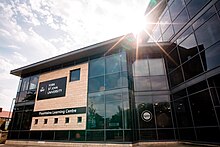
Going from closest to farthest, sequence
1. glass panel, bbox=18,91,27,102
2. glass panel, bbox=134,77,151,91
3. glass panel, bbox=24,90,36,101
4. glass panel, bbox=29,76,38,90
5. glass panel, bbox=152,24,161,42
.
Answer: glass panel, bbox=134,77,151,91 < glass panel, bbox=152,24,161,42 < glass panel, bbox=24,90,36,101 < glass panel, bbox=29,76,38,90 < glass panel, bbox=18,91,27,102

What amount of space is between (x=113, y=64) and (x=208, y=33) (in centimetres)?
776

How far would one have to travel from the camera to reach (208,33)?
9820mm

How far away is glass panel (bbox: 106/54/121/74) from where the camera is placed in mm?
13597

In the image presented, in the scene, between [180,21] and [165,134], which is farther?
[180,21]

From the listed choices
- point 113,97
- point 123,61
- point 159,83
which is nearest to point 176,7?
point 123,61

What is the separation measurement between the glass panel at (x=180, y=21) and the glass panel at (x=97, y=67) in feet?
24.5

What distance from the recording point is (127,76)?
1291 cm

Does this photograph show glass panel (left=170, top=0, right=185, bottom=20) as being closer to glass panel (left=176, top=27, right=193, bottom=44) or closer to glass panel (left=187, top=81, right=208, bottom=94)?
glass panel (left=176, top=27, right=193, bottom=44)

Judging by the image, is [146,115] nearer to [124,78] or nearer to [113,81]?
[124,78]

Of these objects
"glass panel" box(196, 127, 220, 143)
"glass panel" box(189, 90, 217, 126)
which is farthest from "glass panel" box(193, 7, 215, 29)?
"glass panel" box(196, 127, 220, 143)

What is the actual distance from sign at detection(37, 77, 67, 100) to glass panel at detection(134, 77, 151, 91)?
7.67m

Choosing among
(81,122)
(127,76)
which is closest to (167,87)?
(127,76)

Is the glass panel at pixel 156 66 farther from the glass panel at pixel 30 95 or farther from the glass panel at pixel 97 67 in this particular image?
the glass panel at pixel 30 95

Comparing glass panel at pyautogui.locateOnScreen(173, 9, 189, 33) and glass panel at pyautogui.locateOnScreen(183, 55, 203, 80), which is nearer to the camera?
glass panel at pyautogui.locateOnScreen(183, 55, 203, 80)
